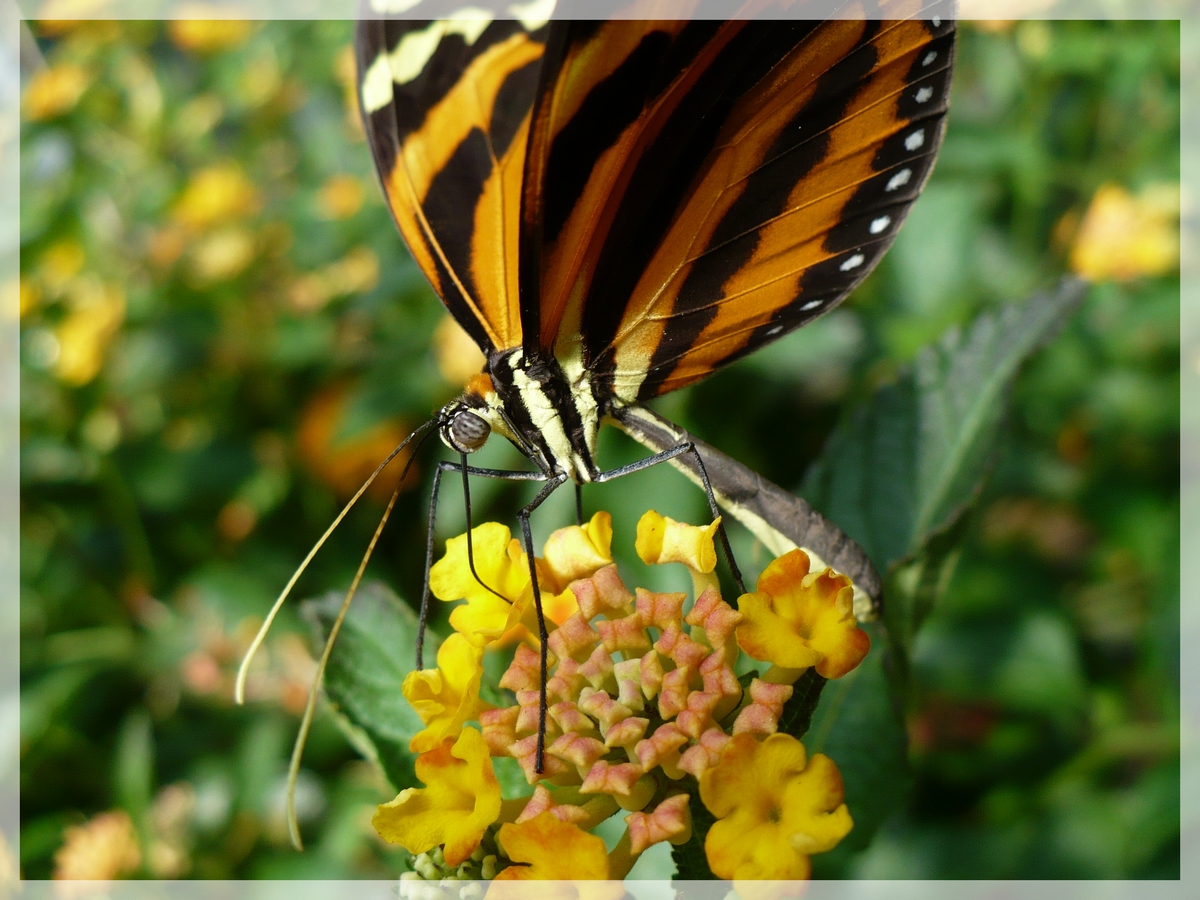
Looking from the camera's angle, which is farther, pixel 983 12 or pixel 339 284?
pixel 339 284

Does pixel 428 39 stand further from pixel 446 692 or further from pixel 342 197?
pixel 342 197

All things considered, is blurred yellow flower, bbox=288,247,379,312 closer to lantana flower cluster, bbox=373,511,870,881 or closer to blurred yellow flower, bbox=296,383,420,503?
blurred yellow flower, bbox=296,383,420,503

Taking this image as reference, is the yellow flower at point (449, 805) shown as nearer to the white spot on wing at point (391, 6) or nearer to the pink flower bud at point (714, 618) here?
the pink flower bud at point (714, 618)

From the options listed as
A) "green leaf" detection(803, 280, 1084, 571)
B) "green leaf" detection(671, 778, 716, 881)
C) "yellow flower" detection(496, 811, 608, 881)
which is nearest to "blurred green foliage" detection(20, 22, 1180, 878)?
"green leaf" detection(803, 280, 1084, 571)

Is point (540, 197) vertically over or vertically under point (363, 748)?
over

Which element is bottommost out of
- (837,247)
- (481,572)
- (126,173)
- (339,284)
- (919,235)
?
(481,572)

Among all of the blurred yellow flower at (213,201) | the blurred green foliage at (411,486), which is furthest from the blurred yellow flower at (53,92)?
the blurred yellow flower at (213,201)

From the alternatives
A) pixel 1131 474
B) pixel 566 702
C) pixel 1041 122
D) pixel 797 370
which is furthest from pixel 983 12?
pixel 566 702

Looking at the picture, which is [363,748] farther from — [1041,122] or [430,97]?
[1041,122]
